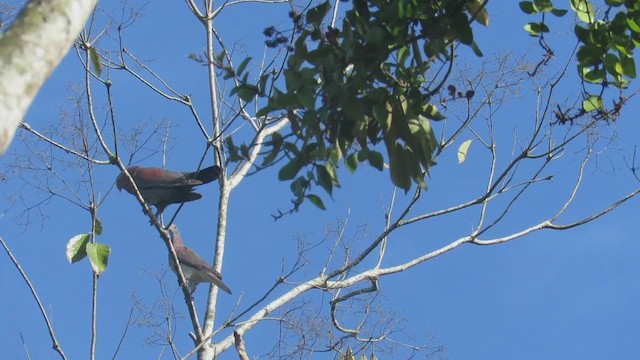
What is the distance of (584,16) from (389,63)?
743 mm

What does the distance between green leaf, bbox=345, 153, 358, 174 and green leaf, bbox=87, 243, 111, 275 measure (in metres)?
1.71

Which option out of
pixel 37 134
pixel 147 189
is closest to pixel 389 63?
pixel 37 134

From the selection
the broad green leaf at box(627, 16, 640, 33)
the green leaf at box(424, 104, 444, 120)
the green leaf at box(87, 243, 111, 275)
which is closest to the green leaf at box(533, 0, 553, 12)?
the broad green leaf at box(627, 16, 640, 33)

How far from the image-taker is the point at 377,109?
286 centimetres

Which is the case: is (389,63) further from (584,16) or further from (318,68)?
(584,16)

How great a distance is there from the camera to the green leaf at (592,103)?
343cm

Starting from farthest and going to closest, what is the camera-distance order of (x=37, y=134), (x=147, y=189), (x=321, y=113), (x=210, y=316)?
(x=147, y=189)
(x=210, y=316)
(x=37, y=134)
(x=321, y=113)

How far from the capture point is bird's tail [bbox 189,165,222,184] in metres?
6.61

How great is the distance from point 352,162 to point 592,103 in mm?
873

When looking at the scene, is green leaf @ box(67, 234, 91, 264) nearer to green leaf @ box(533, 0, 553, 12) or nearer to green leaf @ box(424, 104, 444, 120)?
green leaf @ box(424, 104, 444, 120)

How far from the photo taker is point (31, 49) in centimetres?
168

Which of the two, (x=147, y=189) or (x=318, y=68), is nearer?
(x=318, y=68)

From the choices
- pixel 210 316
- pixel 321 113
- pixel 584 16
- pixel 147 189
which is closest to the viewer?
pixel 321 113

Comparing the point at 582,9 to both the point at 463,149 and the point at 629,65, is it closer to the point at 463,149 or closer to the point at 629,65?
the point at 629,65
